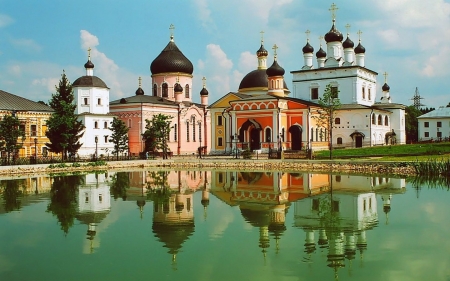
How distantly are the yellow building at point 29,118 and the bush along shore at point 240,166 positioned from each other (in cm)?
710

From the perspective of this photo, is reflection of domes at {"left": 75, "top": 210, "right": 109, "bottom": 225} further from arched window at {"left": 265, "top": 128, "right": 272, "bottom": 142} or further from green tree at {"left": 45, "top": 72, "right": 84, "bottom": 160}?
arched window at {"left": 265, "top": 128, "right": 272, "bottom": 142}

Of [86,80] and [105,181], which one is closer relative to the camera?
[105,181]

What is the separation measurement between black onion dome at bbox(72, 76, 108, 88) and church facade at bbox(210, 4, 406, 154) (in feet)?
32.8

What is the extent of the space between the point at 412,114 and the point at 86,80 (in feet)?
149

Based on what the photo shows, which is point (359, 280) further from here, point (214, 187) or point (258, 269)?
point (214, 187)

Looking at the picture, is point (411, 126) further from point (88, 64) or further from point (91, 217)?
point (91, 217)

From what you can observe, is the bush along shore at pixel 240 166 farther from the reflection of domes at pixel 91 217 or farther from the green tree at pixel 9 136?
the reflection of domes at pixel 91 217

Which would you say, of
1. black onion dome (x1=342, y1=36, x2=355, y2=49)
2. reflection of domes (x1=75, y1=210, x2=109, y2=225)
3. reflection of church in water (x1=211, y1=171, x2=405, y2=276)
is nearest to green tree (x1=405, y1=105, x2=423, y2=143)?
black onion dome (x1=342, y1=36, x2=355, y2=49)

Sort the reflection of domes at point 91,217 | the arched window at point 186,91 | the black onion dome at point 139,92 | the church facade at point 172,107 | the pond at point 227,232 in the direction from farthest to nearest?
the black onion dome at point 139,92 → the arched window at point 186,91 → the church facade at point 172,107 → the reflection of domes at point 91,217 → the pond at point 227,232

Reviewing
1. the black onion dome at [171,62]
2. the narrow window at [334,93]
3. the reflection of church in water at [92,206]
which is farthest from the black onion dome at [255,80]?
the reflection of church in water at [92,206]

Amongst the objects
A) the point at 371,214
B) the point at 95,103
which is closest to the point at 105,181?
the point at 371,214

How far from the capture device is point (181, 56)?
48.8 metres

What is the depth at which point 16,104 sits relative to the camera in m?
37.6

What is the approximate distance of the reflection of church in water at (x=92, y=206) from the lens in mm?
11780
